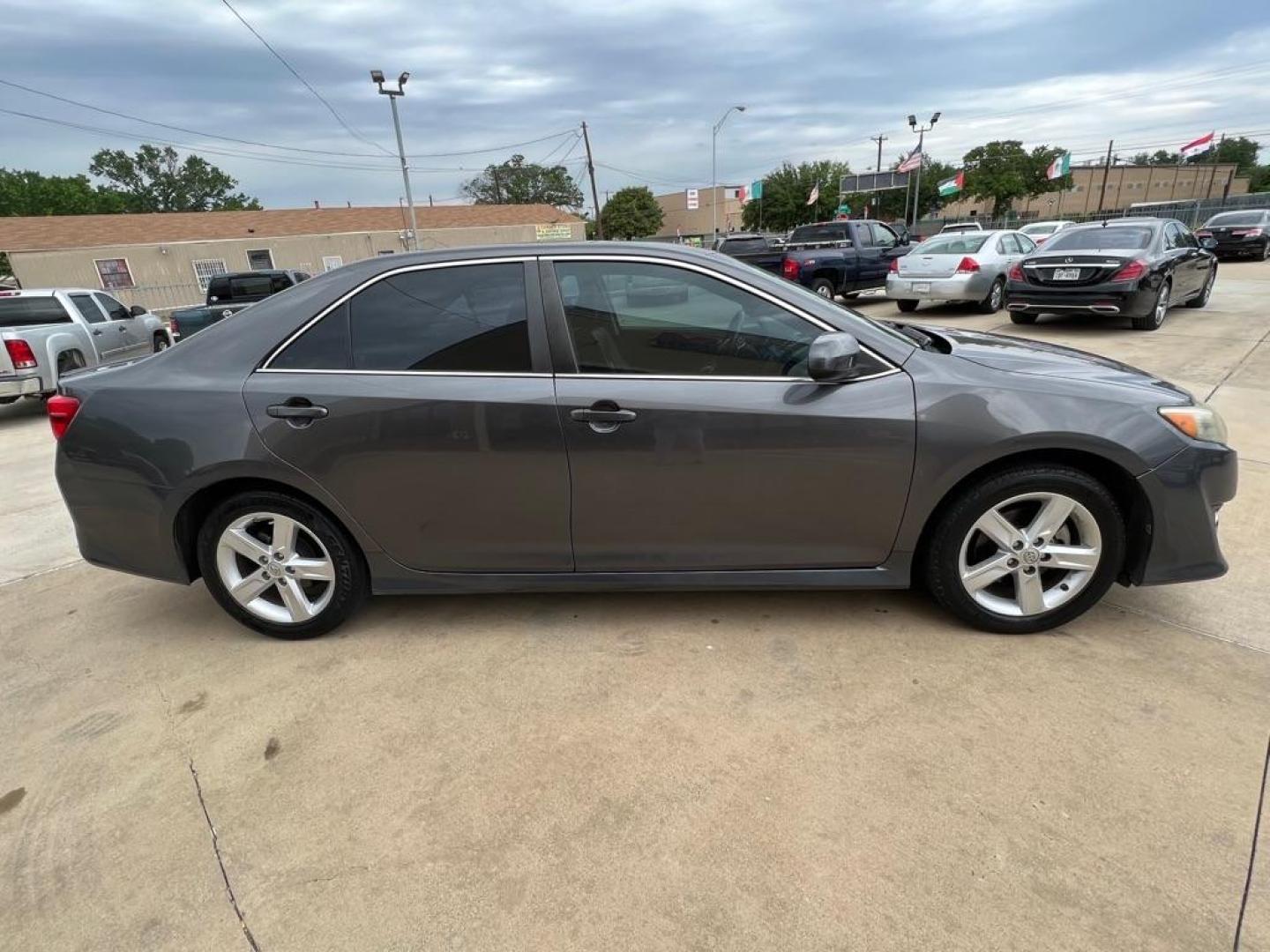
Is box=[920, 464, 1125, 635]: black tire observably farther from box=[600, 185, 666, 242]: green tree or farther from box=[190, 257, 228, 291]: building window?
box=[600, 185, 666, 242]: green tree

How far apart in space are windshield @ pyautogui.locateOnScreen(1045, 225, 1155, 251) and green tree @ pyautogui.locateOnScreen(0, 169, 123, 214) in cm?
8085

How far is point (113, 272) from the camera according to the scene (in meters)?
32.3

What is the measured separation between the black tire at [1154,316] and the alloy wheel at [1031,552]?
8.45 metres

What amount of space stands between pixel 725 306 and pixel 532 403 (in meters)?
0.85

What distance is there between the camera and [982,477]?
2.70 metres

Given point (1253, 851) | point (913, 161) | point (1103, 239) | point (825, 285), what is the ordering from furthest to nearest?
point (913, 161) → point (825, 285) → point (1103, 239) → point (1253, 851)

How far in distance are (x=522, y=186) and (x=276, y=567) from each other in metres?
92.4

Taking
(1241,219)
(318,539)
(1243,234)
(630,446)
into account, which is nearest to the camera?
(630,446)

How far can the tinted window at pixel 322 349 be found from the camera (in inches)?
110

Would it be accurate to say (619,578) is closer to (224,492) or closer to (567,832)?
(567,832)

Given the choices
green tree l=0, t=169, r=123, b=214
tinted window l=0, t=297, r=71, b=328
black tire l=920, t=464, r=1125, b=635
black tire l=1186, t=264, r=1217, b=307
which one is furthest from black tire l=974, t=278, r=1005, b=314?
green tree l=0, t=169, r=123, b=214

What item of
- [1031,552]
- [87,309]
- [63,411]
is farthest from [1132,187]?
[63,411]

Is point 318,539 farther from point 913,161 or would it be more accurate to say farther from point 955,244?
point 913,161

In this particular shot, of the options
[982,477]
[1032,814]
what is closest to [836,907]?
[1032,814]
